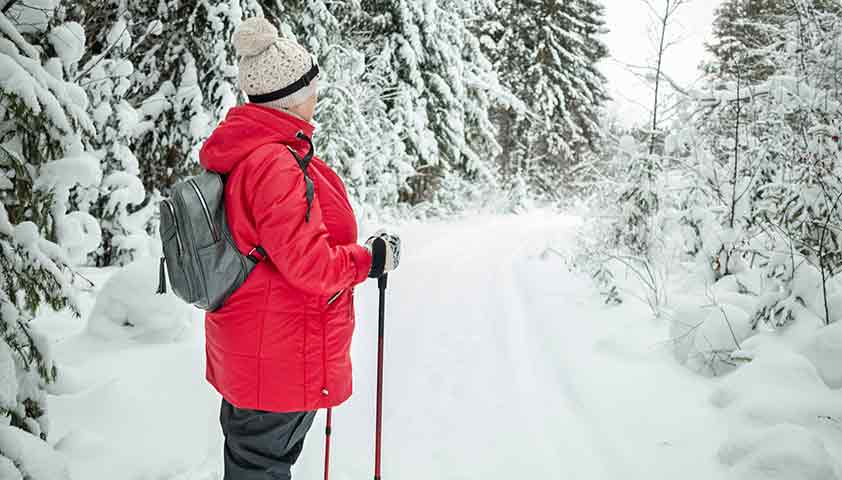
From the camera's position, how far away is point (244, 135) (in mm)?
1689

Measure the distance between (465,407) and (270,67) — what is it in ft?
8.93

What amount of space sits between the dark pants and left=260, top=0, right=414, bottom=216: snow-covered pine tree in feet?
18.4

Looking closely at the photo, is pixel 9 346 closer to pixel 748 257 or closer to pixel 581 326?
pixel 581 326

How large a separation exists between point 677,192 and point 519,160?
14.9m

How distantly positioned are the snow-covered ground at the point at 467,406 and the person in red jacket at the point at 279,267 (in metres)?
1.07

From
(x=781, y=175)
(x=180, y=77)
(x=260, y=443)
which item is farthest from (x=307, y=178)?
(x=180, y=77)

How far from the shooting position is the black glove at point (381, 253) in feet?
6.27

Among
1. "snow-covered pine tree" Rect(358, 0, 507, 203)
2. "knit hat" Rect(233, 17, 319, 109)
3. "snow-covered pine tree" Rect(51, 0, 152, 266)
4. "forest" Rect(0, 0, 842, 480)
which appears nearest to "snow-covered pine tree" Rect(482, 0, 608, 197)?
"snow-covered pine tree" Rect(358, 0, 507, 203)

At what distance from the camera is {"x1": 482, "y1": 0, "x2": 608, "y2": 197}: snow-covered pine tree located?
67.4ft

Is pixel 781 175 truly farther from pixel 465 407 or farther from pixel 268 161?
pixel 268 161

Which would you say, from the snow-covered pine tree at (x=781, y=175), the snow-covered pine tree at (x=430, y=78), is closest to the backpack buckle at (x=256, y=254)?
the snow-covered pine tree at (x=781, y=175)

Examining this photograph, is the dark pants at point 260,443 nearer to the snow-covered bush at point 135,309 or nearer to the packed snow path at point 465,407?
the packed snow path at point 465,407

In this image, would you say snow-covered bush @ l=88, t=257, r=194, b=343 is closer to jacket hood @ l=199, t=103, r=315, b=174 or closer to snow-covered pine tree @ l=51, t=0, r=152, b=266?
snow-covered pine tree @ l=51, t=0, r=152, b=266

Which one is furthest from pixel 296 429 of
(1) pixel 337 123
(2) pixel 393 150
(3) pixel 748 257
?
(2) pixel 393 150
